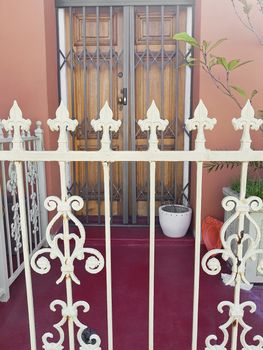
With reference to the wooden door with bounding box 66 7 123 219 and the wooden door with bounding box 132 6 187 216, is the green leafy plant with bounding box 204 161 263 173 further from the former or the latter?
the wooden door with bounding box 66 7 123 219

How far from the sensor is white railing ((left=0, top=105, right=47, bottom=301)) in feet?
6.37

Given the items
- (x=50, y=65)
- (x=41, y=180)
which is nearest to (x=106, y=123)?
(x=41, y=180)

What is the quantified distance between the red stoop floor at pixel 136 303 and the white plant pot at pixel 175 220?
20 centimetres

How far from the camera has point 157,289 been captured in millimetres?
2068

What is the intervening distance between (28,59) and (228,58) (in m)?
1.71

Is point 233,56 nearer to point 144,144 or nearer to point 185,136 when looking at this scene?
point 185,136

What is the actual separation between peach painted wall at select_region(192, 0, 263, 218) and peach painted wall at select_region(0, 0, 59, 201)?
51.7 inches

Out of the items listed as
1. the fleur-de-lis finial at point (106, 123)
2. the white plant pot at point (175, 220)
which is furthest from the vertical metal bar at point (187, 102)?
the fleur-de-lis finial at point (106, 123)

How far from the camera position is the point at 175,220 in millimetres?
2770

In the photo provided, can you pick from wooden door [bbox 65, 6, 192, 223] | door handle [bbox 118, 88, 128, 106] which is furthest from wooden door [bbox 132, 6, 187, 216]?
door handle [bbox 118, 88, 128, 106]

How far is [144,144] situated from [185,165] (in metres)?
0.47

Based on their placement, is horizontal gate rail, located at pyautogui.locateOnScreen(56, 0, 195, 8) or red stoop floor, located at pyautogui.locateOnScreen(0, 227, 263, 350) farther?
horizontal gate rail, located at pyautogui.locateOnScreen(56, 0, 195, 8)

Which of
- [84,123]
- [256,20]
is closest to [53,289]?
[84,123]

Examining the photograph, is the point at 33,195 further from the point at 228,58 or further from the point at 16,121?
the point at 228,58
